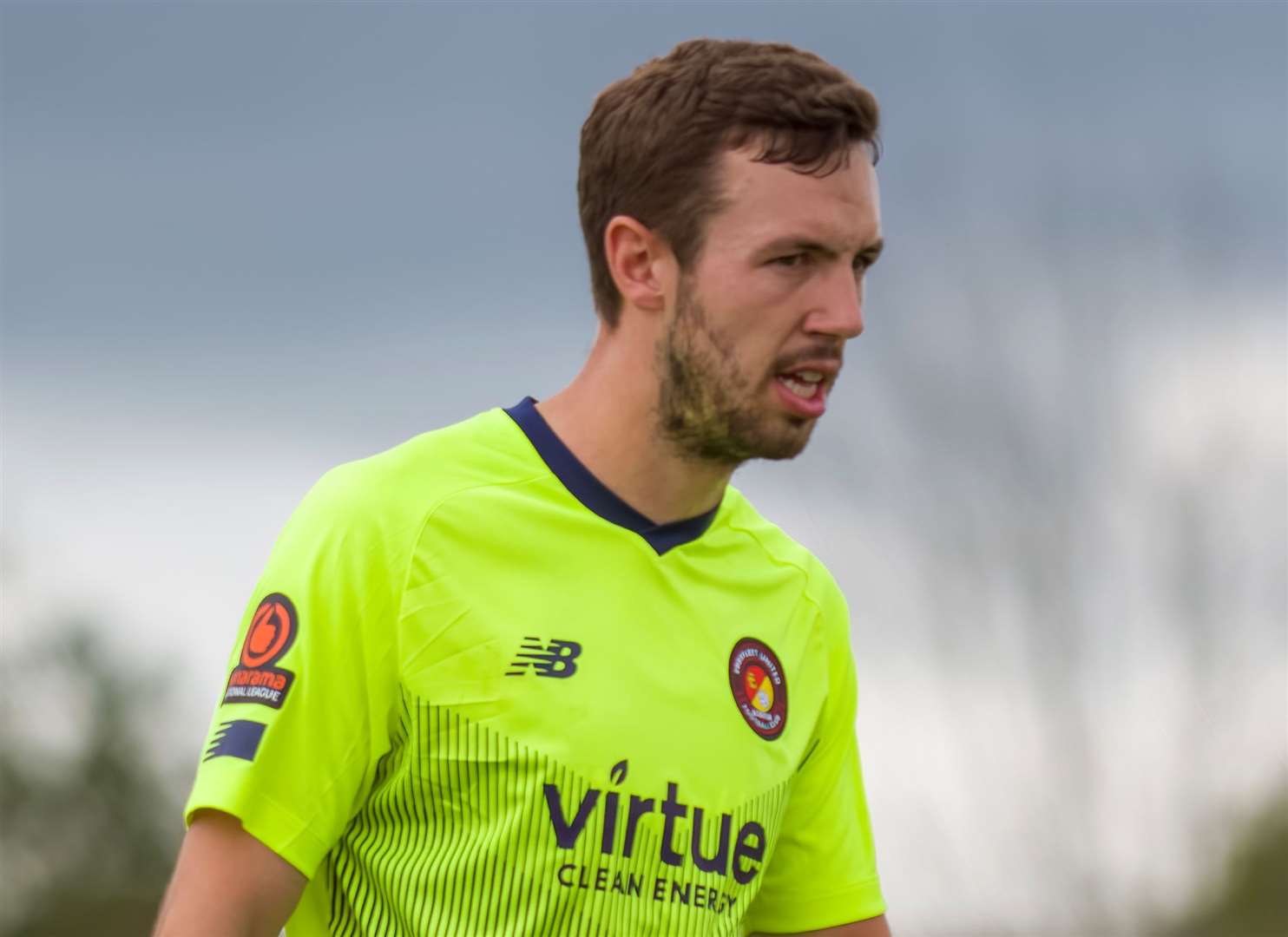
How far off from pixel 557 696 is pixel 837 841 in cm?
113

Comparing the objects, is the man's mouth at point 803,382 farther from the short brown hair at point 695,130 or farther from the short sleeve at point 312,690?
the short sleeve at point 312,690

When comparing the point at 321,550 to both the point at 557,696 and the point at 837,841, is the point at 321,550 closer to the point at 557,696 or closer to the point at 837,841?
the point at 557,696

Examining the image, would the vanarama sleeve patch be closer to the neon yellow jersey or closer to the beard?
the neon yellow jersey

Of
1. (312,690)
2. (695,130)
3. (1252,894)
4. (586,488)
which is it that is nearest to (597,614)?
(586,488)

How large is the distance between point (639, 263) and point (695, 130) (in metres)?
0.32

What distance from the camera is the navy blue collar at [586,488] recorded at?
3859 millimetres

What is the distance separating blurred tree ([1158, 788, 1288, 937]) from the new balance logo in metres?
15.3

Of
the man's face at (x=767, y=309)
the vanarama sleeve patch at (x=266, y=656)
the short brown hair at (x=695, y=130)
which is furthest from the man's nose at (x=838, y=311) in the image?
the vanarama sleeve patch at (x=266, y=656)

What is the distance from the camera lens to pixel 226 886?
3.28 meters

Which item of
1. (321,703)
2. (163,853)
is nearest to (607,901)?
(321,703)

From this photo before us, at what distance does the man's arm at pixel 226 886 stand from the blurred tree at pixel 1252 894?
15666mm

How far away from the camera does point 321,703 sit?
3.42m

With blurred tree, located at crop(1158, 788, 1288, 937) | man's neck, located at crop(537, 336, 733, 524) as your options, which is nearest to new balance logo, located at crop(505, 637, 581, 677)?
man's neck, located at crop(537, 336, 733, 524)

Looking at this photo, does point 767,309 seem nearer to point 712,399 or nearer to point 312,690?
point 712,399
